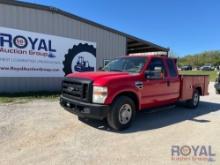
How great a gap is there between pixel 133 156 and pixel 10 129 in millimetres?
3315

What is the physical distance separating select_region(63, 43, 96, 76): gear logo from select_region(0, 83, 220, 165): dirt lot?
19.9 ft

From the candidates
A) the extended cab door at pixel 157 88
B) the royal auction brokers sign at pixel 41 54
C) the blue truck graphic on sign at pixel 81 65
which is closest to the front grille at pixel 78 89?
the extended cab door at pixel 157 88

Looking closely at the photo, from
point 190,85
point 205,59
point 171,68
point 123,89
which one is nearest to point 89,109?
point 123,89

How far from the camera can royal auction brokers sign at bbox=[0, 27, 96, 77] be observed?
11266mm

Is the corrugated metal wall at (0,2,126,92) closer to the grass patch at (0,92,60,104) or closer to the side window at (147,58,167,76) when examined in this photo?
the grass patch at (0,92,60,104)

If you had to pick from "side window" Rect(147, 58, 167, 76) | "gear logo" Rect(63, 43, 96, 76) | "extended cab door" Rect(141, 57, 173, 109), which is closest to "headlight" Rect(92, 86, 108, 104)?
"extended cab door" Rect(141, 57, 173, 109)

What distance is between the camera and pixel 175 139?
5.49 metres

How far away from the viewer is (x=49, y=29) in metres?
12.8

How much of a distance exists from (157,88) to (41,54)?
7657 mm

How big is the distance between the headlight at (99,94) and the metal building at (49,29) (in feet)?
24.3

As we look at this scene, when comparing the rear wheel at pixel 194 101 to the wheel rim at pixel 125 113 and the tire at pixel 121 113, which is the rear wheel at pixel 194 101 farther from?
the wheel rim at pixel 125 113

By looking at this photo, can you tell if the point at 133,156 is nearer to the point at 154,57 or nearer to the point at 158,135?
the point at 158,135

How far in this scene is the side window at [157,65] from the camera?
6963mm

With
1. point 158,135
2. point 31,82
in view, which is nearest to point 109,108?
point 158,135
